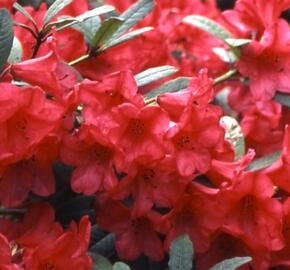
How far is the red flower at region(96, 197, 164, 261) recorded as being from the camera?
1.35 metres

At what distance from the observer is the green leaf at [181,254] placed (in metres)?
1.20

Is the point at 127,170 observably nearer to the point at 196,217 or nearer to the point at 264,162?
the point at 196,217

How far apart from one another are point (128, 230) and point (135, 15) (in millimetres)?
396

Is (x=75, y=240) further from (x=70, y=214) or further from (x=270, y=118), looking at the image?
(x=270, y=118)

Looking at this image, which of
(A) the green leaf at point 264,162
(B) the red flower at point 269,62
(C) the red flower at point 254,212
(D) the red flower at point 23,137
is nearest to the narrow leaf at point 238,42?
(B) the red flower at point 269,62

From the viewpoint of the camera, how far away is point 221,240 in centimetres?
138

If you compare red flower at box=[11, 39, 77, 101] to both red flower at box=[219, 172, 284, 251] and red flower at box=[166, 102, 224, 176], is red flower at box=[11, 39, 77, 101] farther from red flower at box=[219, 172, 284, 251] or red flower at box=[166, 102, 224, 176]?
red flower at box=[219, 172, 284, 251]

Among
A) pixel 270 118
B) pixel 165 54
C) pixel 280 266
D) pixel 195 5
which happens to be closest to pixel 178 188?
pixel 280 266

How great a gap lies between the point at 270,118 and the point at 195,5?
0.60 meters

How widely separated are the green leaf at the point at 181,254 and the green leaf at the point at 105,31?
418 millimetres

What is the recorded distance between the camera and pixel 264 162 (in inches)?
57.2

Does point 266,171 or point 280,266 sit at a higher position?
point 266,171

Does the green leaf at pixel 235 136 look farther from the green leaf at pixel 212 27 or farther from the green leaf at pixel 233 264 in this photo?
the green leaf at pixel 233 264

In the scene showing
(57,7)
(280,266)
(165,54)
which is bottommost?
(280,266)
